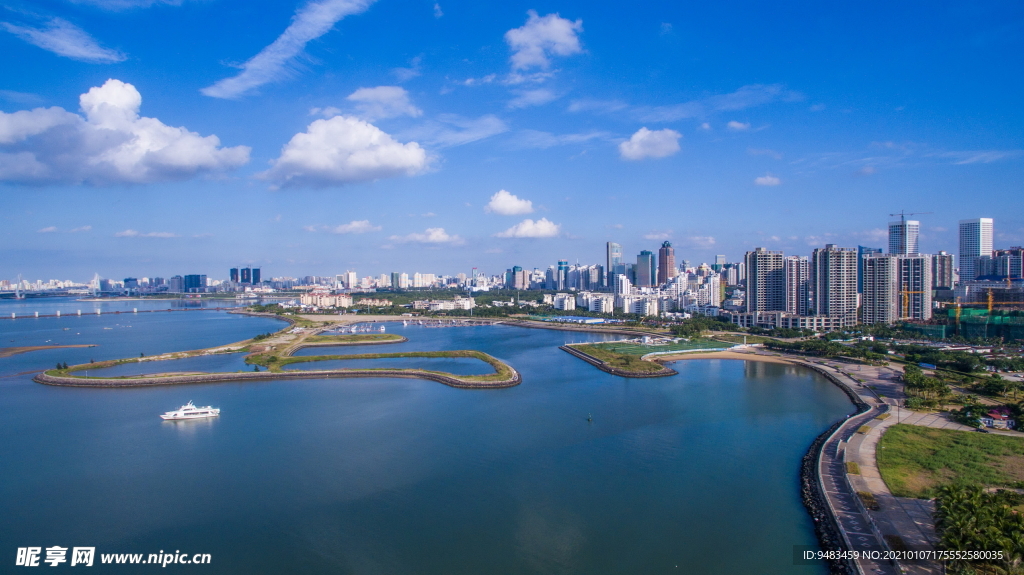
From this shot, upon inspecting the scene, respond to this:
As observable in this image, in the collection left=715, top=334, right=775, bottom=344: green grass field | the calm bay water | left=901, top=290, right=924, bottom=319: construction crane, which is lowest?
the calm bay water

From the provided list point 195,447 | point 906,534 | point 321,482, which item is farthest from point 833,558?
point 195,447

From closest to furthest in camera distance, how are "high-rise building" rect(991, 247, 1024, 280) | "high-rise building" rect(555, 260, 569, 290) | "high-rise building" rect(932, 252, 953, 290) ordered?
"high-rise building" rect(991, 247, 1024, 280) → "high-rise building" rect(932, 252, 953, 290) → "high-rise building" rect(555, 260, 569, 290)

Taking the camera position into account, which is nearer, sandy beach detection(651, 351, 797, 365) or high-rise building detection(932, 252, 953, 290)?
sandy beach detection(651, 351, 797, 365)

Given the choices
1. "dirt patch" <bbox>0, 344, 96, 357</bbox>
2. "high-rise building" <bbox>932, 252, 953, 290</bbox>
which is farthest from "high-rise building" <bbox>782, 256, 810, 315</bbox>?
"dirt patch" <bbox>0, 344, 96, 357</bbox>

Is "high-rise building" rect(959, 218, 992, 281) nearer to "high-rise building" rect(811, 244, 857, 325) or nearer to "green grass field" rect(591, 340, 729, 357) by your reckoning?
"high-rise building" rect(811, 244, 857, 325)

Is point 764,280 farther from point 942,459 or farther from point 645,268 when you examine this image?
point 645,268

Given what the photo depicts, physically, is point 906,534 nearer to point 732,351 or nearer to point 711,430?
point 711,430

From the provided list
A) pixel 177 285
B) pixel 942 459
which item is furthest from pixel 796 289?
pixel 177 285
